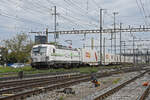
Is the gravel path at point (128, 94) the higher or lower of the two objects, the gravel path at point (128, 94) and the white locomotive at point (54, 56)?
the lower

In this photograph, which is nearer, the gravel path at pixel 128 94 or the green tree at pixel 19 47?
the gravel path at pixel 128 94

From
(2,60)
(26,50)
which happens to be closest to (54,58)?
(26,50)

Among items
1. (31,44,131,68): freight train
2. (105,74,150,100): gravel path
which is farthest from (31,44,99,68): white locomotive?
(105,74,150,100): gravel path

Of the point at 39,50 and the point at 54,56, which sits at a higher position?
the point at 39,50

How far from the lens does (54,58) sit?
32281mm

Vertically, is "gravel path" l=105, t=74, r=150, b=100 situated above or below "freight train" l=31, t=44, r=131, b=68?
below

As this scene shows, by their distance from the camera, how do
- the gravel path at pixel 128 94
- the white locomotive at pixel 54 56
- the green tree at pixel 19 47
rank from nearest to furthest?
the gravel path at pixel 128 94
the white locomotive at pixel 54 56
the green tree at pixel 19 47

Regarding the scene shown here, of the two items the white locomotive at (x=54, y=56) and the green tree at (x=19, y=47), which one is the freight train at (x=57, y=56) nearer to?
the white locomotive at (x=54, y=56)

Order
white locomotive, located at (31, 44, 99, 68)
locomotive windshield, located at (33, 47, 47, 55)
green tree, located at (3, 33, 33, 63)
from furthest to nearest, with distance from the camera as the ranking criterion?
green tree, located at (3, 33, 33, 63)
locomotive windshield, located at (33, 47, 47, 55)
white locomotive, located at (31, 44, 99, 68)

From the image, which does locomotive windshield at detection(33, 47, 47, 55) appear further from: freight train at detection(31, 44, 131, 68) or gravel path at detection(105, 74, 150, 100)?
gravel path at detection(105, 74, 150, 100)

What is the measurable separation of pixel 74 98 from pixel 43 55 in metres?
20.6

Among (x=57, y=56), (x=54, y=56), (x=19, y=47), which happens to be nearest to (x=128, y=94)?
(x=54, y=56)

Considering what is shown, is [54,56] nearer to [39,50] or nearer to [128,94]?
[39,50]

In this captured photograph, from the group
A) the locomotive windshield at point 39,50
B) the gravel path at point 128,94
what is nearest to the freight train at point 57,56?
the locomotive windshield at point 39,50
